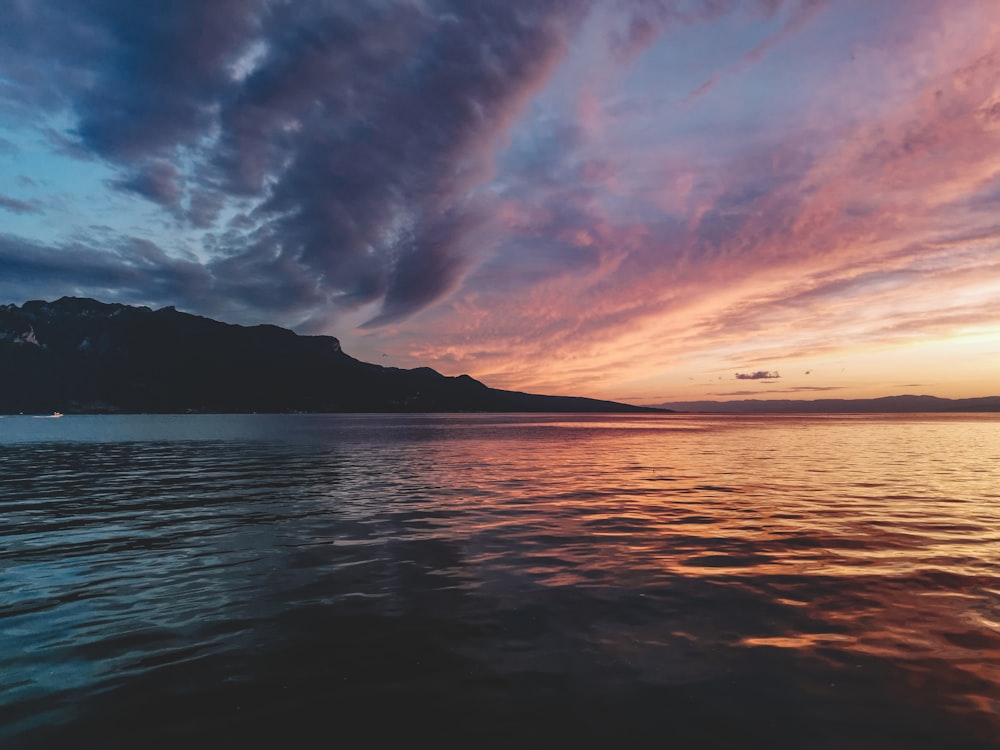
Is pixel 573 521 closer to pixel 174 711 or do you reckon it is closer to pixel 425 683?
pixel 425 683

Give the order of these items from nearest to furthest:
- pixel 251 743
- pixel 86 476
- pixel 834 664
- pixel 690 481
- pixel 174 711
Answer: pixel 251 743, pixel 174 711, pixel 834 664, pixel 690 481, pixel 86 476

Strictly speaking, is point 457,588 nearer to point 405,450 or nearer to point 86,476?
point 86,476

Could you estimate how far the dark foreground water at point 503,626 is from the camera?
26.7 ft

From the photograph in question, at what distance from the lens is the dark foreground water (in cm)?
812

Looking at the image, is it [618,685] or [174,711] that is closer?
[174,711]

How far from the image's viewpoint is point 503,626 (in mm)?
12031

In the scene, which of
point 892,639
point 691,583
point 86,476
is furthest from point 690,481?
point 86,476

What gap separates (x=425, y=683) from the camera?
943cm

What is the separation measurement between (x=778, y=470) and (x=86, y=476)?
198 ft

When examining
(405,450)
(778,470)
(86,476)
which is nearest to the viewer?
(86,476)

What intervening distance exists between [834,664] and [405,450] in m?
65.5

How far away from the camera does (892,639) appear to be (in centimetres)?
1105

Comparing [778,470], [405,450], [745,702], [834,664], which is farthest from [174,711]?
[405,450]

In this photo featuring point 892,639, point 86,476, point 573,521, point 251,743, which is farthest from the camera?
point 86,476
